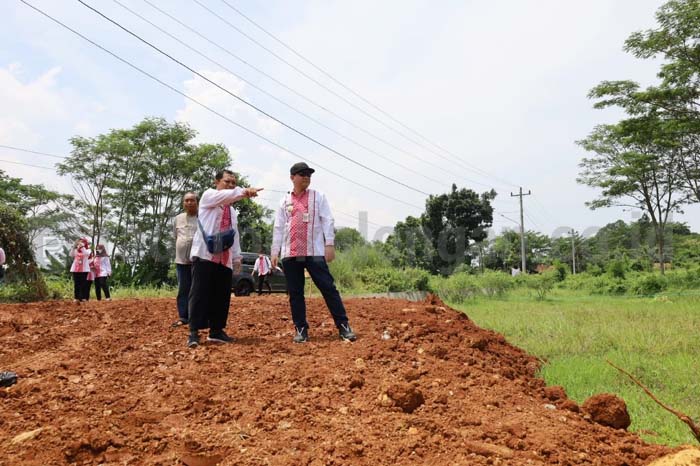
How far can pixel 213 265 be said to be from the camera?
4.05 metres

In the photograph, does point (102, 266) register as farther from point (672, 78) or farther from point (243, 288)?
point (672, 78)

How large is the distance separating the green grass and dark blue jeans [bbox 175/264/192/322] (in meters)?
3.57

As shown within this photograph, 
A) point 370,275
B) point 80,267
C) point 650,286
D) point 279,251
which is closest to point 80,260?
point 80,267

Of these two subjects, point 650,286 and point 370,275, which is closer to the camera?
point 370,275

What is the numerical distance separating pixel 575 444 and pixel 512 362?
2.23 meters

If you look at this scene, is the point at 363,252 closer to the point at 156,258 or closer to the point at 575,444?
the point at 156,258

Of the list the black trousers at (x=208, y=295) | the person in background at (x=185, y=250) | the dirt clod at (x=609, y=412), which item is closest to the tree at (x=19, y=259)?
the person in background at (x=185, y=250)

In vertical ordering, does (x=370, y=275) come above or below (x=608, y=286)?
above

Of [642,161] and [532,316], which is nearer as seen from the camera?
[532,316]

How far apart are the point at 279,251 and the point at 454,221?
1178 inches

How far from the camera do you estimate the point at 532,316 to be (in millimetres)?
8930

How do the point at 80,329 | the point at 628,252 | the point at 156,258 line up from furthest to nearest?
the point at 628,252
the point at 156,258
the point at 80,329

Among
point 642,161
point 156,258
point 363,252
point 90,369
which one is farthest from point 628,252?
point 90,369

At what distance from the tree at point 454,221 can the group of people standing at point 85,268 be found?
2439 centimetres
